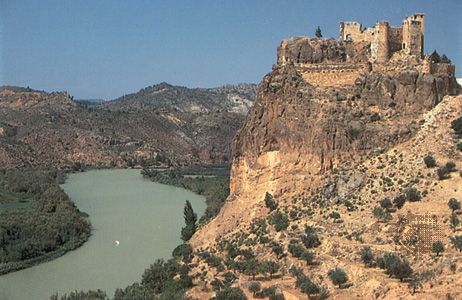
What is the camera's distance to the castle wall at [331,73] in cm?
2239

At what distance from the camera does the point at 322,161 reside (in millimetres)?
21578

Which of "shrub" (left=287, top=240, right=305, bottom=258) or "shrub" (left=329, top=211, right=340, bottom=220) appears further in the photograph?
"shrub" (left=329, top=211, right=340, bottom=220)

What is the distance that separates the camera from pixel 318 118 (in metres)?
21.9

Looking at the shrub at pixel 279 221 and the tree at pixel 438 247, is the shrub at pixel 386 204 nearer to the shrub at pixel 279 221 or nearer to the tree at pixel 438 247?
the tree at pixel 438 247

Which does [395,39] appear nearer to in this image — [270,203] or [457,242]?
[270,203]

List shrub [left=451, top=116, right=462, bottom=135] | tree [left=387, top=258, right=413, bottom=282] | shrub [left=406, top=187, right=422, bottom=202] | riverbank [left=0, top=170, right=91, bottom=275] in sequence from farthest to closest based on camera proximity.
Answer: riverbank [left=0, top=170, right=91, bottom=275]
shrub [left=451, top=116, right=462, bottom=135]
shrub [left=406, top=187, right=422, bottom=202]
tree [left=387, top=258, right=413, bottom=282]

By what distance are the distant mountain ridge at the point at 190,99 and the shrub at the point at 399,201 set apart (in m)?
125

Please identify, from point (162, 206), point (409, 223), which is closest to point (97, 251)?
point (162, 206)

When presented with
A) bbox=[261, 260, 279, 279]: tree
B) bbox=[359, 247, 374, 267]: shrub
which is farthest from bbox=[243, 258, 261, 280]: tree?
bbox=[359, 247, 374, 267]: shrub

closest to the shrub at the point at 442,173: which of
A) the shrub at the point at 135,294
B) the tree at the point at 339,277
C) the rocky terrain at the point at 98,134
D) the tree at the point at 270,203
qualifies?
the tree at the point at 339,277

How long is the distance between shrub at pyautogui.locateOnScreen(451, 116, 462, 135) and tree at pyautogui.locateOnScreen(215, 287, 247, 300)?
926cm

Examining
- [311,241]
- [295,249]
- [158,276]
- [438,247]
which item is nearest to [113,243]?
[158,276]

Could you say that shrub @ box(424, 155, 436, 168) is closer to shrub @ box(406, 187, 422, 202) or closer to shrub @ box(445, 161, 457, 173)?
shrub @ box(445, 161, 457, 173)

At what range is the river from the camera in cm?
2959
